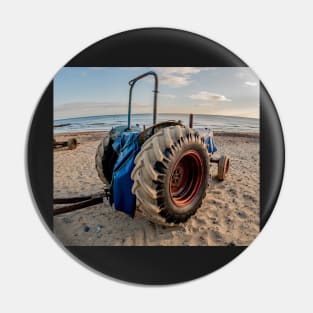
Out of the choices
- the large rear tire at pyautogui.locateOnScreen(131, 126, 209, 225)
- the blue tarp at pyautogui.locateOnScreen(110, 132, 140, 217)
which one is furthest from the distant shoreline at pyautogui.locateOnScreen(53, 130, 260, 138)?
the blue tarp at pyautogui.locateOnScreen(110, 132, 140, 217)

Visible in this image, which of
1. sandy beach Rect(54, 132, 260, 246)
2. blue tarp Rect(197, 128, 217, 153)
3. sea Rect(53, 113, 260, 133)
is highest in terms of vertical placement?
sea Rect(53, 113, 260, 133)

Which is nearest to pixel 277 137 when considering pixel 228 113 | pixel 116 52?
pixel 228 113

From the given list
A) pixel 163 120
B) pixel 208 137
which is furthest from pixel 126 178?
pixel 208 137

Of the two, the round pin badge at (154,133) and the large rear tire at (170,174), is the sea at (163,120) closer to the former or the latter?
the round pin badge at (154,133)

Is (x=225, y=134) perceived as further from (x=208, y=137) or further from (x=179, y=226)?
(x=179, y=226)

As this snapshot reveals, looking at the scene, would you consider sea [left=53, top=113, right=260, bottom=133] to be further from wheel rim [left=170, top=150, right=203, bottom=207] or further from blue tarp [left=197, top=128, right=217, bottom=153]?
wheel rim [left=170, top=150, right=203, bottom=207]

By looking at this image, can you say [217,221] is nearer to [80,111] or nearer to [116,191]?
[116,191]

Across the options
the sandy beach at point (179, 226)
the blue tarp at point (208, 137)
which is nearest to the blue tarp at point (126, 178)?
the sandy beach at point (179, 226)

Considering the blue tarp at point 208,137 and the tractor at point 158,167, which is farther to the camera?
the blue tarp at point 208,137

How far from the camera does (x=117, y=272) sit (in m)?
1.47

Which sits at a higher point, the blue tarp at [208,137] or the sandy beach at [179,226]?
the blue tarp at [208,137]

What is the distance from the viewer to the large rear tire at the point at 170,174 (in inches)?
51.7

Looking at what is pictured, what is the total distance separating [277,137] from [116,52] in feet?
3.41

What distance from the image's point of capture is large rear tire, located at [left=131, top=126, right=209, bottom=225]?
1313mm
